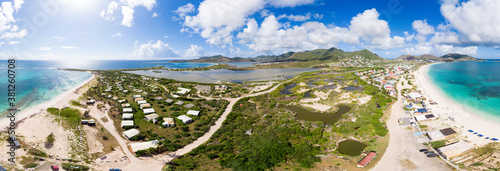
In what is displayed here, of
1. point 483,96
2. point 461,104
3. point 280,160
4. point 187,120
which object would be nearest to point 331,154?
point 280,160

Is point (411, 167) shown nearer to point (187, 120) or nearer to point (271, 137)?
point (271, 137)

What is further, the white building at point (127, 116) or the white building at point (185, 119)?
the white building at point (185, 119)

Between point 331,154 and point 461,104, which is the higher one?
point 461,104

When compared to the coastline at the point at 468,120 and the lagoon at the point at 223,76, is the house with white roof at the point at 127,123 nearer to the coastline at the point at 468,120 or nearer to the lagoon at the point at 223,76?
the coastline at the point at 468,120

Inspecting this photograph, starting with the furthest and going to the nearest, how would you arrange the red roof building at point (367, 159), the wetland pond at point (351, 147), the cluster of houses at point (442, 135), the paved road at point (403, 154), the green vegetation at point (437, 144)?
the green vegetation at point (437, 144) < the wetland pond at point (351, 147) < the cluster of houses at point (442, 135) < the red roof building at point (367, 159) < the paved road at point (403, 154)

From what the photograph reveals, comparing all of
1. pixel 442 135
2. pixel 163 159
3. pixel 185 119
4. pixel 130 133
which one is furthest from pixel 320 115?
pixel 130 133

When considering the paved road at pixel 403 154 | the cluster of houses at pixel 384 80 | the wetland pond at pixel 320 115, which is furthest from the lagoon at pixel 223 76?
the paved road at pixel 403 154

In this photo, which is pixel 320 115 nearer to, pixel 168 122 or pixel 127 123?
pixel 168 122
